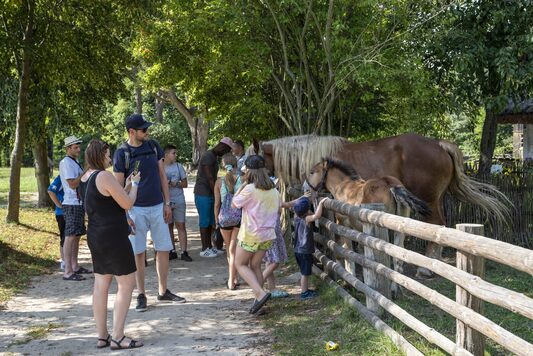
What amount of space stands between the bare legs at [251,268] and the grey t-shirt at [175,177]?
130 inches

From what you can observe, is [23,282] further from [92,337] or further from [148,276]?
[92,337]

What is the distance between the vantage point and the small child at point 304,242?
6213 mm

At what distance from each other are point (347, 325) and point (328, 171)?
7.98 feet

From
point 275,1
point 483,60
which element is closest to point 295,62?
point 275,1

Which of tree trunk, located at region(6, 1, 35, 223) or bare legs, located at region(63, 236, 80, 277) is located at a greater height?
tree trunk, located at region(6, 1, 35, 223)

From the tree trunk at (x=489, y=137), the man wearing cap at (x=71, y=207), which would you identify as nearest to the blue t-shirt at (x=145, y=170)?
the man wearing cap at (x=71, y=207)

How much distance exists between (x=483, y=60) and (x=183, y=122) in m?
36.5

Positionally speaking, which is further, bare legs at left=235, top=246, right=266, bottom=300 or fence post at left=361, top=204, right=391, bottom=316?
bare legs at left=235, top=246, right=266, bottom=300

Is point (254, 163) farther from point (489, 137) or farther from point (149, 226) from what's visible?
point (489, 137)

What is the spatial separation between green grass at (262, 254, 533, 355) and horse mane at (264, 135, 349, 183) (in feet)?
6.96

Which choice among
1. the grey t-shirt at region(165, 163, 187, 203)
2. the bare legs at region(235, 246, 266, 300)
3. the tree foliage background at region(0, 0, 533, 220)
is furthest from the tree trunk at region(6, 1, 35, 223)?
the bare legs at region(235, 246, 266, 300)

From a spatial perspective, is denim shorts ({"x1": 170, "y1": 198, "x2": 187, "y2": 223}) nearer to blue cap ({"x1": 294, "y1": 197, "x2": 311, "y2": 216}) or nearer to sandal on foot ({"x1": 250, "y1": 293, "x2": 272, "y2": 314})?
blue cap ({"x1": 294, "y1": 197, "x2": 311, "y2": 216})

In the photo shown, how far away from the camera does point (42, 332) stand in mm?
5477

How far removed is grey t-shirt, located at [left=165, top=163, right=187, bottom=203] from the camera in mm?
8938
